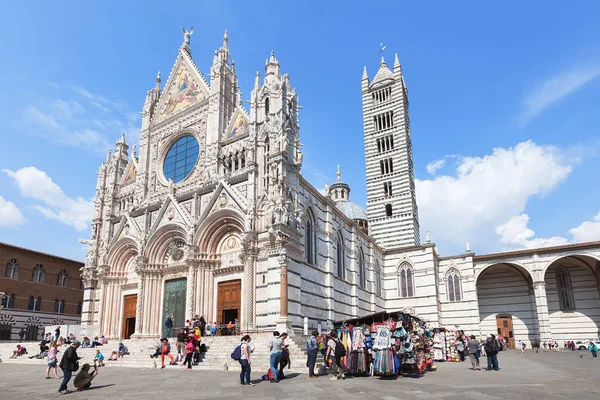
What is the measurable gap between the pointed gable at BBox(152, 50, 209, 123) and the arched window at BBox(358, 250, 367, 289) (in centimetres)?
1605

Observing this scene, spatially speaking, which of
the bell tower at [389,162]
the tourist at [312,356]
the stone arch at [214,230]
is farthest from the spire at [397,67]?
the tourist at [312,356]

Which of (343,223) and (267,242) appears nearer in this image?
(267,242)

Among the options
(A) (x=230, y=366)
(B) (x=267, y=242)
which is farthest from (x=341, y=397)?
(B) (x=267, y=242)

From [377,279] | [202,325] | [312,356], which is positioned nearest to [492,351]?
[312,356]

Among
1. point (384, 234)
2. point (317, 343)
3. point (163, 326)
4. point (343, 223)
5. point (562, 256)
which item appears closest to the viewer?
point (317, 343)

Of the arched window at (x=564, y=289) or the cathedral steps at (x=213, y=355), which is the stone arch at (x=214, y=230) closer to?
the cathedral steps at (x=213, y=355)

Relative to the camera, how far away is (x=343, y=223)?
31.1 metres

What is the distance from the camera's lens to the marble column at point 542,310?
34944 mm

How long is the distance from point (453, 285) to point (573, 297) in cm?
1001

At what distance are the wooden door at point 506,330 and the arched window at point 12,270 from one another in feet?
135

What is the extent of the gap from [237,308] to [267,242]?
4109 mm

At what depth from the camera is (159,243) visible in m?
27.0

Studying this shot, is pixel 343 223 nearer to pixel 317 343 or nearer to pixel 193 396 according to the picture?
pixel 317 343

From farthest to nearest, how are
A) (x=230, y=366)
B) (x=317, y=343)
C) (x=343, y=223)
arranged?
(x=343, y=223) < (x=230, y=366) < (x=317, y=343)
